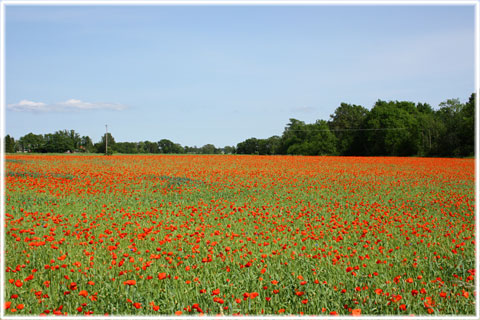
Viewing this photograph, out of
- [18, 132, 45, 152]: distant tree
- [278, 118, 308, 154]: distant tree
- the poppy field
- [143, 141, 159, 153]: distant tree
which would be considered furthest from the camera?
[278, 118, 308, 154]: distant tree

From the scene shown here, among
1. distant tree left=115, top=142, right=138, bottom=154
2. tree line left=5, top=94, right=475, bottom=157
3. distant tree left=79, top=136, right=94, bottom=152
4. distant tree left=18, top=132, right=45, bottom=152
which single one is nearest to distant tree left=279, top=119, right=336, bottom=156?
tree line left=5, top=94, right=475, bottom=157

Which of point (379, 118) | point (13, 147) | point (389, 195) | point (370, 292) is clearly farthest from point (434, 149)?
point (13, 147)

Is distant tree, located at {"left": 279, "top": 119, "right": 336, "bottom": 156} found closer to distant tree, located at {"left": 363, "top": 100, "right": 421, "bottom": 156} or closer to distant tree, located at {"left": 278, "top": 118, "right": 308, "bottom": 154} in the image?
distant tree, located at {"left": 278, "top": 118, "right": 308, "bottom": 154}

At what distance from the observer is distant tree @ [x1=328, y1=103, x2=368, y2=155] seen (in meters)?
83.4

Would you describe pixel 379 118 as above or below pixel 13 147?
above

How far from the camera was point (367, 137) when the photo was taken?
260 feet

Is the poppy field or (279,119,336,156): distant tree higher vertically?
(279,119,336,156): distant tree

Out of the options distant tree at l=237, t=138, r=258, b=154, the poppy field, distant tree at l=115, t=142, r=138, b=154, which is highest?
distant tree at l=237, t=138, r=258, b=154

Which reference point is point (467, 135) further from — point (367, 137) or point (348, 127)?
point (348, 127)

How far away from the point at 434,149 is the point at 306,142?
3585 cm

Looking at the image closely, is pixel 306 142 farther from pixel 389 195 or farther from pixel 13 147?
pixel 389 195

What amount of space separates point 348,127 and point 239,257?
86.5 m

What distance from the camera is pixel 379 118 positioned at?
7700cm

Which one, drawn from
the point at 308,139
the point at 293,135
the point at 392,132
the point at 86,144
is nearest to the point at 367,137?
the point at 392,132
